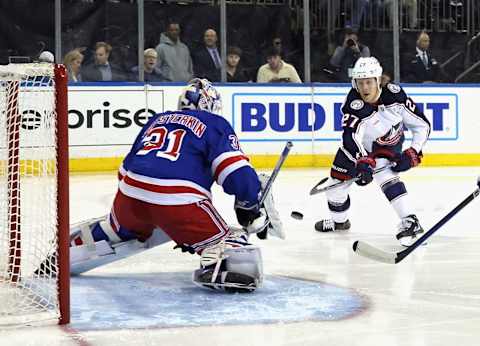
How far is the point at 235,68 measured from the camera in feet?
31.3

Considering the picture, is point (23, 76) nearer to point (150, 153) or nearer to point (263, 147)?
point (150, 153)

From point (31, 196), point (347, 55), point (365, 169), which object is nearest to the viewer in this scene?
point (31, 196)

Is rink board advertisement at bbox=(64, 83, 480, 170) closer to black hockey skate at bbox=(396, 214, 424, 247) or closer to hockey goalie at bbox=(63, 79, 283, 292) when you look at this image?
black hockey skate at bbox=(396, 214, 424, 247)

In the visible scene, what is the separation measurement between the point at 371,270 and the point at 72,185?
4058 millimetres

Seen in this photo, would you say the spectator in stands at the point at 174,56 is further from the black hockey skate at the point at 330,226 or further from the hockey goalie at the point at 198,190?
the hockey goalie at the point at 198,190

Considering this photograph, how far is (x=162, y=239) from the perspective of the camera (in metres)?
3.52

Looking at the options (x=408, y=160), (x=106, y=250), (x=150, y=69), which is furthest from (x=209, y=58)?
(x=106, y=250)

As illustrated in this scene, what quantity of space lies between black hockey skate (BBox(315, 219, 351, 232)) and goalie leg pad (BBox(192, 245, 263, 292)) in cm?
182

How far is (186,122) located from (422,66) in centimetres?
708

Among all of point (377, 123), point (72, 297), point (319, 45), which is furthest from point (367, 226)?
point (319, 45)

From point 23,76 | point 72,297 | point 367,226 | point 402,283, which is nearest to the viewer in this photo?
point 23,76

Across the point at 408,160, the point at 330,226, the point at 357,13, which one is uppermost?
the point at 357,13

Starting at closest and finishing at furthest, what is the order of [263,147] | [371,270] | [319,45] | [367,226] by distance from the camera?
[371,270], [367,226], [263,147], [319,45]

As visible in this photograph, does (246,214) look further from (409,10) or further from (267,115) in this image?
(409,10)
